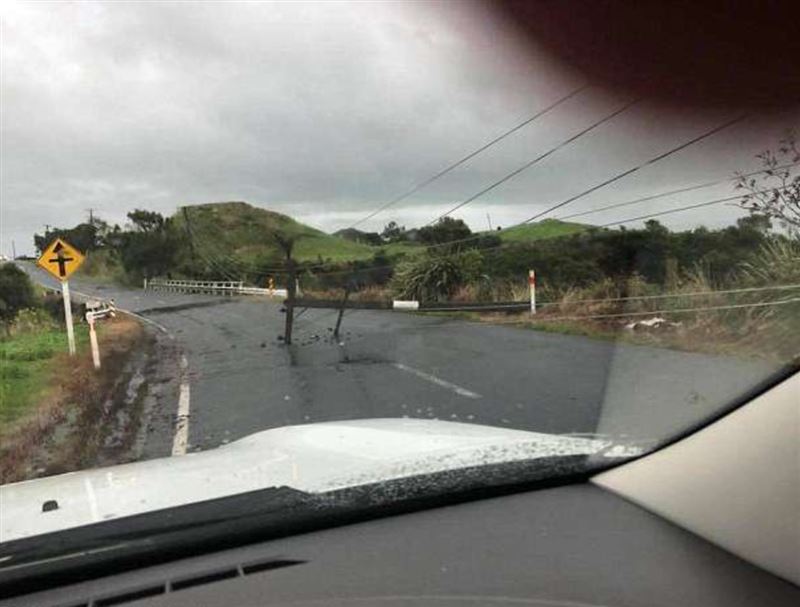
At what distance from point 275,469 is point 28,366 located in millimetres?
4264

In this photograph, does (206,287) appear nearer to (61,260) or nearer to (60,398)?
(61,260)

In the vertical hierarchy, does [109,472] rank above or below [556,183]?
below

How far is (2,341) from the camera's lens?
6402 millimetres

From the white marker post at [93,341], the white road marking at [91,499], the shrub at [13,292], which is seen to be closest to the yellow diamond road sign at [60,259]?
the shrub at [13,292]

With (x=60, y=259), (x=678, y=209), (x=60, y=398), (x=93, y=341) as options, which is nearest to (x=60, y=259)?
(x=60, y=259)

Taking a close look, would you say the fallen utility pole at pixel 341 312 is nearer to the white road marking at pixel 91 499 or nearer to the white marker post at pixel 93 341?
the white marker post at pixel 93 341

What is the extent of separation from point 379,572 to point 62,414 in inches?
205

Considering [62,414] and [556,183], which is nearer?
[556,183]

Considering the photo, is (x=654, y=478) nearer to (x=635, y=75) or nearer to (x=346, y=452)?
(x=346, y=452)

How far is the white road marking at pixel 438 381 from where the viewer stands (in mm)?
7246

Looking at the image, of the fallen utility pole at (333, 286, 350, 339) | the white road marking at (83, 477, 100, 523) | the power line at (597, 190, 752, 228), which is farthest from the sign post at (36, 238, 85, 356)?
the power line at (597, 190, 752, 228)

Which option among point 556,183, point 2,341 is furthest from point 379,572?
point 2,341

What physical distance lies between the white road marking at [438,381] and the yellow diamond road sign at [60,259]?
3272 millimetres

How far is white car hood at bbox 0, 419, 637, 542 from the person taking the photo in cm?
293
